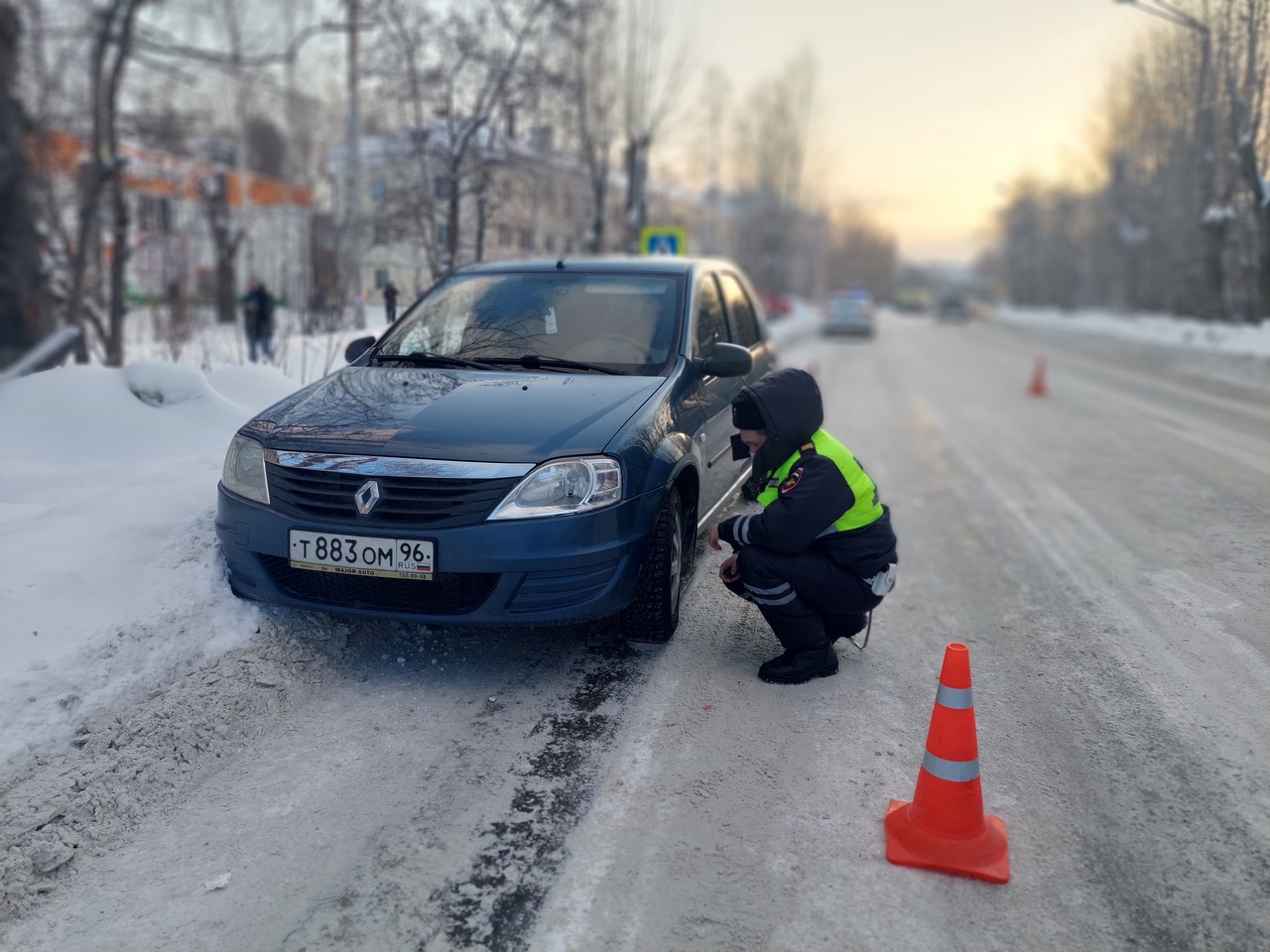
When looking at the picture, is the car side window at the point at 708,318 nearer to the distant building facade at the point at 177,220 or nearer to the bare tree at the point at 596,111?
the distant building facade at the point at 177,220

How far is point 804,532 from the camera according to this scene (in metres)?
3.86

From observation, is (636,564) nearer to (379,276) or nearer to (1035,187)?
(379,276)

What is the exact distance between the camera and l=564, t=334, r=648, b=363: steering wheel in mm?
4746

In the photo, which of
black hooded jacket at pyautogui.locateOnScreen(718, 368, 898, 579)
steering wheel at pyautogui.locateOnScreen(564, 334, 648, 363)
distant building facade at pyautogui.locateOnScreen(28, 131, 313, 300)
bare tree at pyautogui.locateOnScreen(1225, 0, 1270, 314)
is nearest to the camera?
black hooded jacket at pyautogui.locateOnScreen(718, 368, 898, 579)

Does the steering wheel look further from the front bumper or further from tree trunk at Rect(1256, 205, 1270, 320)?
tree trunk at Rect(1256, 205, 1270, 320)

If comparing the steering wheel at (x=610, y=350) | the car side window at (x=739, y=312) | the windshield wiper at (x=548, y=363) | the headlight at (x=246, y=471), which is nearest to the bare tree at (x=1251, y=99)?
the car side window at (x=739, y=312)

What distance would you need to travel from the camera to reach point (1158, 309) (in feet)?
132

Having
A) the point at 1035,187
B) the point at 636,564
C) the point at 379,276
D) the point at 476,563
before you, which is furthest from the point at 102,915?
the point at 1035,187

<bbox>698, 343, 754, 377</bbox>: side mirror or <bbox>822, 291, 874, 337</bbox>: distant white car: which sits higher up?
<bbox>822, 291, 874, 337</bbox>: distant white car

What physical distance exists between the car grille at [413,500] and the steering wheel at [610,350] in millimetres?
1320

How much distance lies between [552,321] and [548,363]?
428 mm

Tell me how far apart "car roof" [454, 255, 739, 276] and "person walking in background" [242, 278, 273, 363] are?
7339 mm

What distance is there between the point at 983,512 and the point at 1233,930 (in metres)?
4.71

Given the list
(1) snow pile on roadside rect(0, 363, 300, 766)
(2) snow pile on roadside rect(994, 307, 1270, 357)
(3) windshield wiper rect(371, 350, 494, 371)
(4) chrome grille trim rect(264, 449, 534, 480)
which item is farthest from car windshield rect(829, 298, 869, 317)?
(4) chrome grille trim rect(264, 449, 534, 480)
